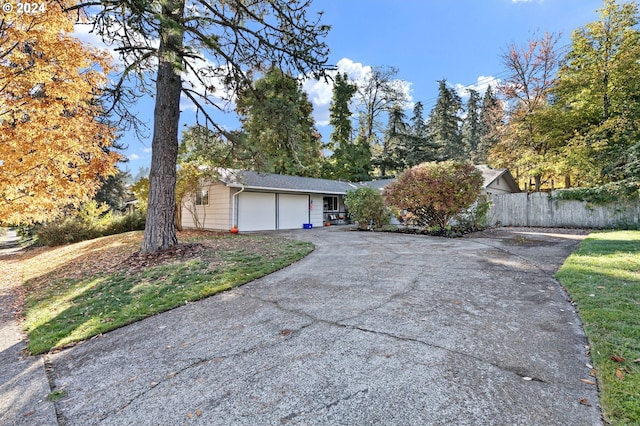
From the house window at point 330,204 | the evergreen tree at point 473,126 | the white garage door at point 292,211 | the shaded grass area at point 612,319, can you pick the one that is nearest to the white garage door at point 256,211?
the white garage door at point 292,211

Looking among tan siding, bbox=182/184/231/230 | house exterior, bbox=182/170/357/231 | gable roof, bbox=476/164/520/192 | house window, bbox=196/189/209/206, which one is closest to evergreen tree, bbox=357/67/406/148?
gable roof, bbox=476/164/520/192

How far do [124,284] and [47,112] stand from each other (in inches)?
170

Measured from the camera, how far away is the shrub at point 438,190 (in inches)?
400

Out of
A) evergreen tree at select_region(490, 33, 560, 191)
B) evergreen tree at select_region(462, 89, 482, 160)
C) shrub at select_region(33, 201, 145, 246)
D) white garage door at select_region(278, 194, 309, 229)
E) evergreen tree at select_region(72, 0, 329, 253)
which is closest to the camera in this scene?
evergreen tree at select_region(72, 0, 329, 253)

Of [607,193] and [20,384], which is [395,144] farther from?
[20,384]

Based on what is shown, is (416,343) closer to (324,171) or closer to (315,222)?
(315,222)

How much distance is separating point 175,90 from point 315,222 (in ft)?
37.0

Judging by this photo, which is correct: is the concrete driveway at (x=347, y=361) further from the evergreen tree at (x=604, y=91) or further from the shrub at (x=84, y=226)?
the evergreen tree at (x=604, y=91)

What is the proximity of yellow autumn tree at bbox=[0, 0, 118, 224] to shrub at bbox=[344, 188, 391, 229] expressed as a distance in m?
9.30

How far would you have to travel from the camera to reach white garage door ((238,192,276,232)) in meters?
13.8

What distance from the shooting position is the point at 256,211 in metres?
14.4

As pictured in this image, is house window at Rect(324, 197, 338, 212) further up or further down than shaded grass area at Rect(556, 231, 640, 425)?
further up

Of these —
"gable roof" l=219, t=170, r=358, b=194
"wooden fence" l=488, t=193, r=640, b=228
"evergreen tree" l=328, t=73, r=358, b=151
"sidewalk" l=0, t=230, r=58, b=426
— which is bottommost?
"sidewalk" l=0, t=230, r=58, b=426

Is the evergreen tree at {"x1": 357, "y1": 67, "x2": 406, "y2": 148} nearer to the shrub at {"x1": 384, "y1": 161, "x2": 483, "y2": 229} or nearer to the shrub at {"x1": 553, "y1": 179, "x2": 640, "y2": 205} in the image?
the shrub at {"x1": 553, "y1": 179, "x2": 640, "y2": 205}
